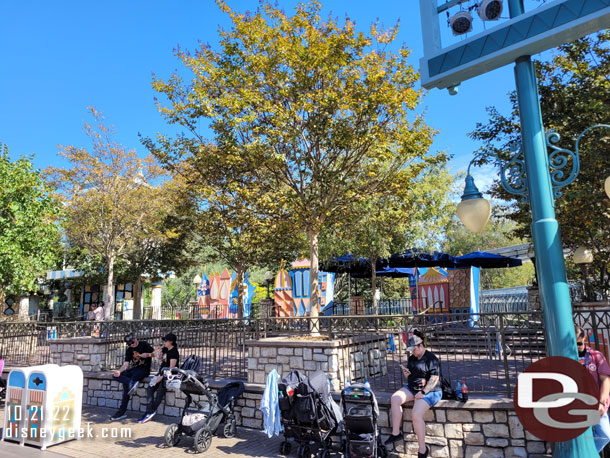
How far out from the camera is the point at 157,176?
77.8 ft

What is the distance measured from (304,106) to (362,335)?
16.1 ft

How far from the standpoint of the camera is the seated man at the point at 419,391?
18.4 ft

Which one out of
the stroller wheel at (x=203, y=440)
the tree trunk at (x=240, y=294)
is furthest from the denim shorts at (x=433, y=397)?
the tree trunk at (x=240, y=294)

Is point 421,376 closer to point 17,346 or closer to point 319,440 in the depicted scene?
point 319,440

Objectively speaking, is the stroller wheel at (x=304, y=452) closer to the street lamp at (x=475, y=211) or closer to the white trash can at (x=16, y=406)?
the street lamp at (x=475, y=211)

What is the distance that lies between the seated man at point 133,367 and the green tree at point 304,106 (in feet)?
12.2

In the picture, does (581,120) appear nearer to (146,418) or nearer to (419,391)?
(419,391)

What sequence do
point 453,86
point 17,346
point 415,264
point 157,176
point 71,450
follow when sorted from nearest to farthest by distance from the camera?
1. point 453,86
2. point 71,450
3. point 17,346
4. point 415,264
5. point 157,176

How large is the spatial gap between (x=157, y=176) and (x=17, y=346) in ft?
43.2

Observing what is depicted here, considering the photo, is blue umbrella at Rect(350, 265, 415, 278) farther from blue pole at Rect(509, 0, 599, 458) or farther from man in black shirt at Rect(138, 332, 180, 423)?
blue pole at Rect(509, 0, 599, 458)

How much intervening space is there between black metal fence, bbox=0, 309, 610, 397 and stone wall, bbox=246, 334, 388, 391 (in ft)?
0.16

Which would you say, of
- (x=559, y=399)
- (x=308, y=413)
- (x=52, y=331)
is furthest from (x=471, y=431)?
(x=52, y=331)

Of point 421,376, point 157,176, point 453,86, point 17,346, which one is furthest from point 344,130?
point 157,176
